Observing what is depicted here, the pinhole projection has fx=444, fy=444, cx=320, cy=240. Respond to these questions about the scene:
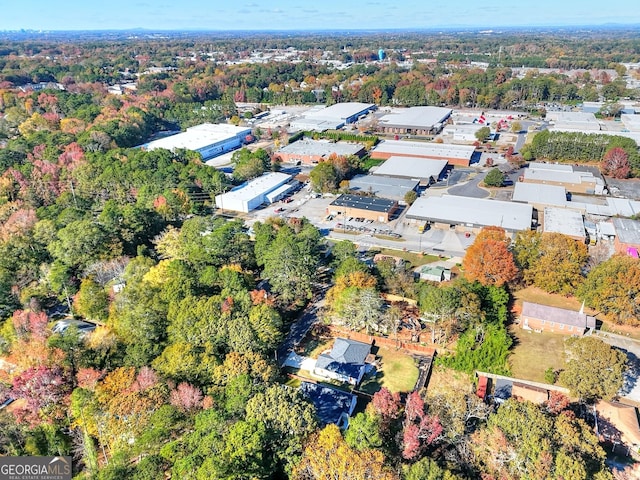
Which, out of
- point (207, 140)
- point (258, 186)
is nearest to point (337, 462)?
point (258, 186)

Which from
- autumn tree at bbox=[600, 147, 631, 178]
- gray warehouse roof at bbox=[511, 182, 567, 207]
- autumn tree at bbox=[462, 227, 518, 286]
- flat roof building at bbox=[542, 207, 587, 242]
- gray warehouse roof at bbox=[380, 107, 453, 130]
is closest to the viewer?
autumn tree at bbox=[462, 227, 518, 286]

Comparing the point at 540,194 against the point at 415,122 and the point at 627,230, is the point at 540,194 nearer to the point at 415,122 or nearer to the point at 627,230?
the point at 627,230

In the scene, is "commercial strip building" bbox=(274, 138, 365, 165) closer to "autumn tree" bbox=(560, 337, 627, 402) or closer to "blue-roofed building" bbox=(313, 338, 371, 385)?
"blue-roofed building" bbox=(313, 338, 371, 385)

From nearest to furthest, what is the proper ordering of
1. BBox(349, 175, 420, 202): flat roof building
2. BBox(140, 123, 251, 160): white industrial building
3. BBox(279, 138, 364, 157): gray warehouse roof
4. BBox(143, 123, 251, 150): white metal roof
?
1. BBox(349, 175, 420, 202): flat roof building
2. BBox(279, 138, 364, 157): gray warehouse roof
3. BBox(140, 123, 251, 160): white industrial building
4. BBox(143, 123, 251, 150): white metal roof

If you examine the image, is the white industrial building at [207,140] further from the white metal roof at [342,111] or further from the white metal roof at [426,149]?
the white metal roof at [426,149]

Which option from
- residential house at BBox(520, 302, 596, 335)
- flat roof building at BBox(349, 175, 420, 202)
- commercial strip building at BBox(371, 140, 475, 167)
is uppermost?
commercial strip building at BBox(371, 140, 475, 167)

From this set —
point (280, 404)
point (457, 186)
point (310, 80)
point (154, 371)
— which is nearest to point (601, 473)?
point (280, 404)

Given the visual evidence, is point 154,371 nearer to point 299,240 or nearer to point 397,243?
point 299,240

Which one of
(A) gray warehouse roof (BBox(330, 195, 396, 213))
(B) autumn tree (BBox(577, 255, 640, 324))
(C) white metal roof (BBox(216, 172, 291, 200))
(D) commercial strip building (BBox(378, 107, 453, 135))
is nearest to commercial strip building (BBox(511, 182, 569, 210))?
(A) gray warehouse roof (BBox(330, 195, 396, 213))
